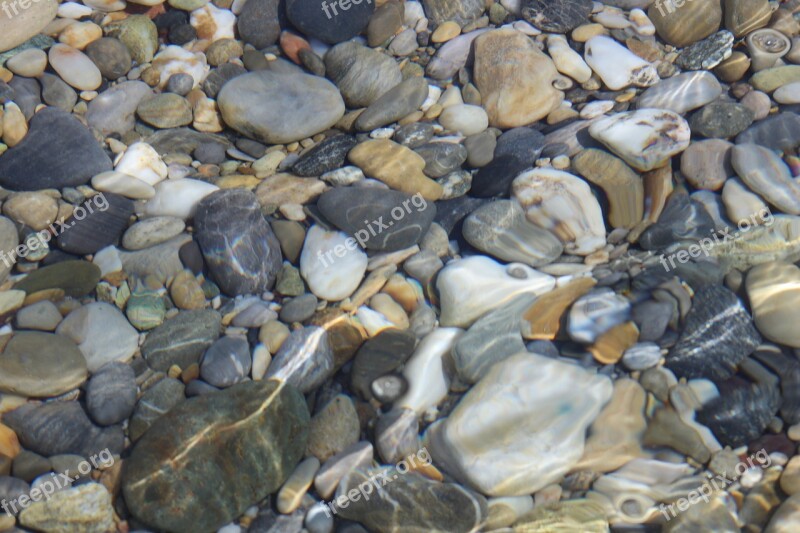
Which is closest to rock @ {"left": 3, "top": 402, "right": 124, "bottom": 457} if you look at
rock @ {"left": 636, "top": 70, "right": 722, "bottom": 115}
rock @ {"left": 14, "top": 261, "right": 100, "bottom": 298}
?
rock @ {"left": 14, "top": 261, "right": 100, "bottom": 298}

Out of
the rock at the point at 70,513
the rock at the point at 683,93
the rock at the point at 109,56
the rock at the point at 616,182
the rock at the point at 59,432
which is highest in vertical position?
the rock at the point at 109,56

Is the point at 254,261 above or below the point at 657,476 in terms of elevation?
above

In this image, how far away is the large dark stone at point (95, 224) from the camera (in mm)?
4438

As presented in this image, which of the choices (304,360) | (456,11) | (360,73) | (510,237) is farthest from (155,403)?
(456,11)

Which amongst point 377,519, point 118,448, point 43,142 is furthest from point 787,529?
point 43,142

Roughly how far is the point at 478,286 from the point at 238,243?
1421mm

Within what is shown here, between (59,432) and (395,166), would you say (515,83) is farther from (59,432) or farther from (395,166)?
(59,432)

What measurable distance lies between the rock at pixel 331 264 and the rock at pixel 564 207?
1.07 metres

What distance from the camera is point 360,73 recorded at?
520cm

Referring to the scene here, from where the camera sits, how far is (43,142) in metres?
4.75

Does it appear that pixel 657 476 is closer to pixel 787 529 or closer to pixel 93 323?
pixel 787 529

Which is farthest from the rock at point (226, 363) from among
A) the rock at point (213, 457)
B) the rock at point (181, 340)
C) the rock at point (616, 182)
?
the rock at point (616, 182)

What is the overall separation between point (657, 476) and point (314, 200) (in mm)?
2552
